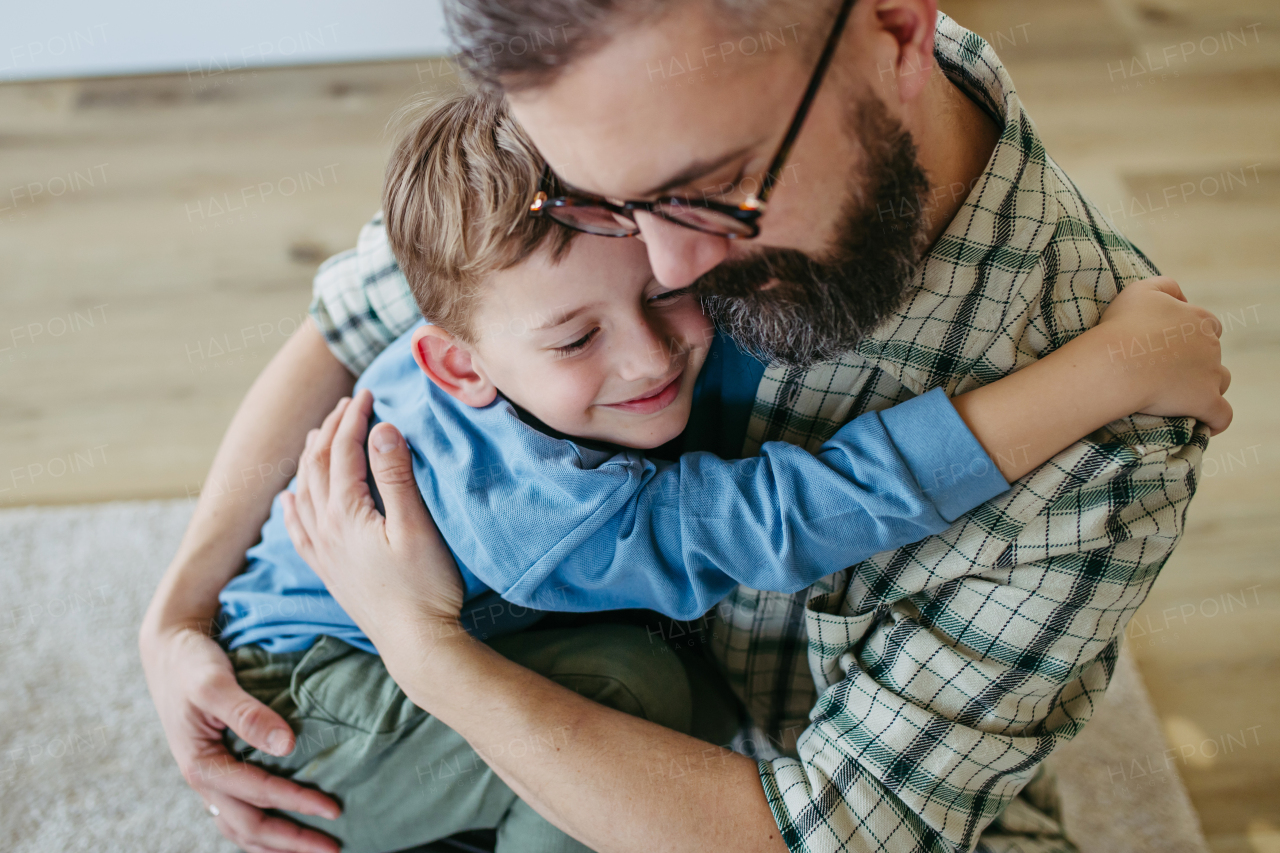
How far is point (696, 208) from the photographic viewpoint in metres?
0.84

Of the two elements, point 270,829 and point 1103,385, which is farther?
point 270,829

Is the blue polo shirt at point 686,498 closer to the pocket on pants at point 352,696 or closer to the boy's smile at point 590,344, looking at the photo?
the boy's smile at point 590,344

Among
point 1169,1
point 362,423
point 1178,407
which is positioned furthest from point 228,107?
point 1169,1

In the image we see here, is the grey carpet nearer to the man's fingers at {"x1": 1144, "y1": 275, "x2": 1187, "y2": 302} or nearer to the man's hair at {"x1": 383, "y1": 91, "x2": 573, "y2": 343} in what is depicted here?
the man's fingers at {"x1": 1144, "y1": 275, "x2": 1187, "y2": 302}

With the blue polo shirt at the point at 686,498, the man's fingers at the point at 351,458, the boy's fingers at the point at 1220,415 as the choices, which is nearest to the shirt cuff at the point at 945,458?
the blue polo shirt at the point at 686,498

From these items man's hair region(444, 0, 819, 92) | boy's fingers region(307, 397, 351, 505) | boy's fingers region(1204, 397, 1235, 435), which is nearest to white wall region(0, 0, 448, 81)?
boy's fingers region(307, 397, 351, 505)

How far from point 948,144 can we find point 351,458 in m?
0.80

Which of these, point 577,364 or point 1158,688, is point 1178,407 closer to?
point 577,364

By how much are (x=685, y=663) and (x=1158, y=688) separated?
0.96 m

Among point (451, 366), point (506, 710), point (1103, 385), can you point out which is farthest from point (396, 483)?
point (1103, 385)

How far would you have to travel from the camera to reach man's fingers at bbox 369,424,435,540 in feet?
→ 3.75

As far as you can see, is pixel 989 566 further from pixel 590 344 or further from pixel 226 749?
pixel 226 749

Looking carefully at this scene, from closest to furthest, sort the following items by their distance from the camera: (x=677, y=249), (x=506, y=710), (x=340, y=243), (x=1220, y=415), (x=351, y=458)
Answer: (x=677, y=249)
(x=1220, y=415)
(x=506, y=710)
(x=351, y=458)
(x=340, y=243)

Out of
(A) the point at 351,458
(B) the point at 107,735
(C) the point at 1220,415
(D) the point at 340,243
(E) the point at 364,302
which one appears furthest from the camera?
(D) the point at 340,243
